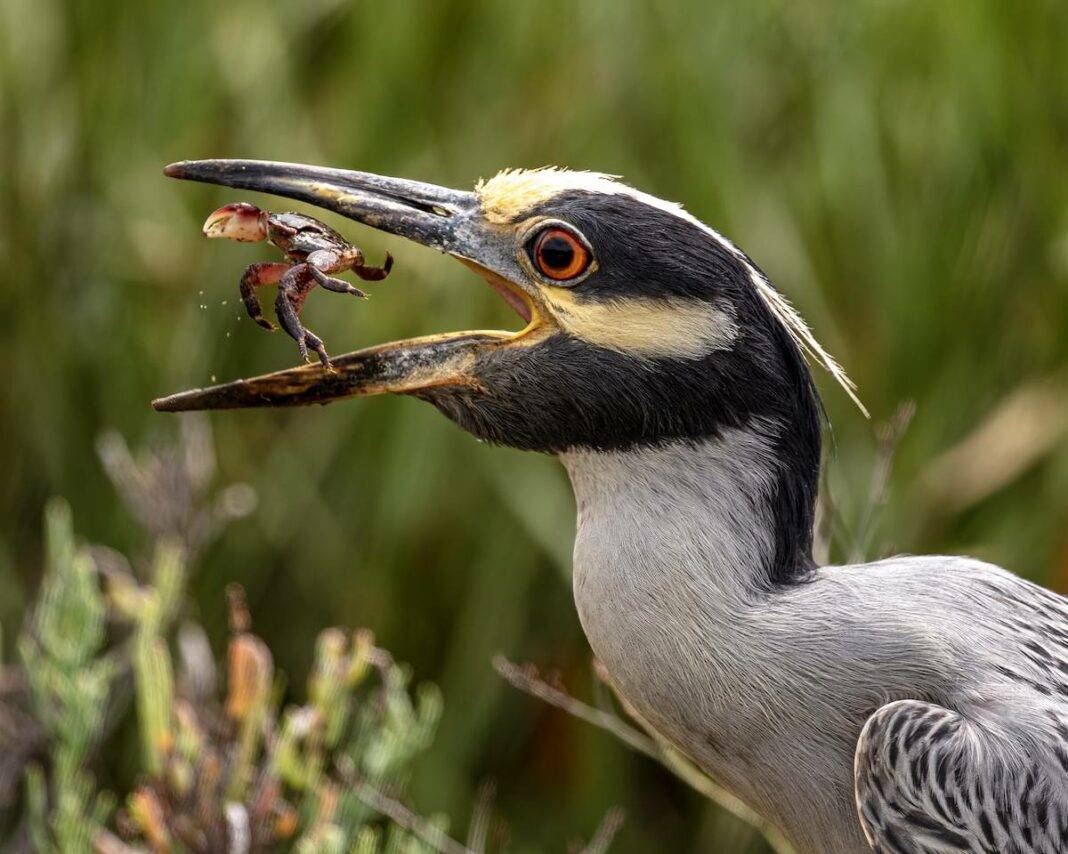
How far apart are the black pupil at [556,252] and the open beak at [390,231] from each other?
0.08m

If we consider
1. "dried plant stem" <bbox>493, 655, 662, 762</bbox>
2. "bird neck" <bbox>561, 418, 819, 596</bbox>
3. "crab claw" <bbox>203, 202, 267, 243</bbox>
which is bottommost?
"dried plant stem" <bbox>493, 655, 662, 762</bbox>

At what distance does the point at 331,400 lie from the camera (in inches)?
110

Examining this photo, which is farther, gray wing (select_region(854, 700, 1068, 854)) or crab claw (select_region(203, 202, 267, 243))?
crab claw (select_region(203, 202, 267, 243))

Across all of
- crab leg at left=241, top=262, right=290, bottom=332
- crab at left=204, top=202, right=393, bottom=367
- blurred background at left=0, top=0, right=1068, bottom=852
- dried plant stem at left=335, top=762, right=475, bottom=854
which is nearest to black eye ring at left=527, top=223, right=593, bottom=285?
crab at left=204, top=202, right=393, bottom=367

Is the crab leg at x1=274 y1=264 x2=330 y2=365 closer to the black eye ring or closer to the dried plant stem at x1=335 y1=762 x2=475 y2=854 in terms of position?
the black eye ring

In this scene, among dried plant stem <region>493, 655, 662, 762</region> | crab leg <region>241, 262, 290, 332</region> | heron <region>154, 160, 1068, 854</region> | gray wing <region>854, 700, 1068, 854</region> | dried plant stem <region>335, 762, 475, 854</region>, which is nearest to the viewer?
gray wing <region>854, 700, 1068, 854</region>

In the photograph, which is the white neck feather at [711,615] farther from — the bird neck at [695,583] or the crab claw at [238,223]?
the crab claw at [238,223]

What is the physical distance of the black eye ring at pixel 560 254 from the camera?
2.73 m

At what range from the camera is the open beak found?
2.78 metres

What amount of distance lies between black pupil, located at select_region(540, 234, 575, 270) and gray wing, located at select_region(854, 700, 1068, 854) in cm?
95

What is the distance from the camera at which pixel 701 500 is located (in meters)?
2.72

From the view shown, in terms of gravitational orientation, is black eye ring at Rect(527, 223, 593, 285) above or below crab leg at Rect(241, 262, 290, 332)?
above

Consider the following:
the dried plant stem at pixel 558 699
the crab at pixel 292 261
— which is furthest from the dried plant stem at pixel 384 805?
the crab at pixel 292 261

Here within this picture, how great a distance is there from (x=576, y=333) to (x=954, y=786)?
1.00 metres
